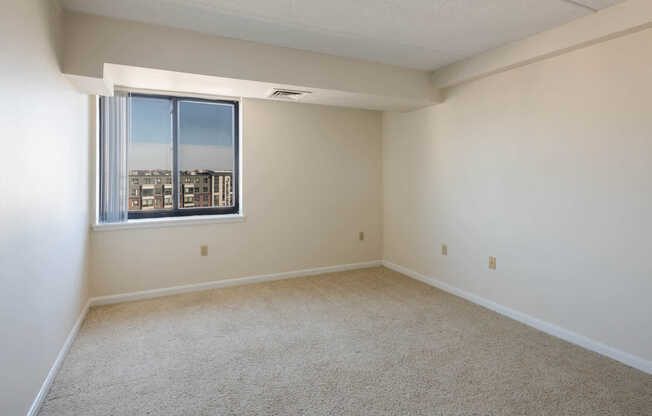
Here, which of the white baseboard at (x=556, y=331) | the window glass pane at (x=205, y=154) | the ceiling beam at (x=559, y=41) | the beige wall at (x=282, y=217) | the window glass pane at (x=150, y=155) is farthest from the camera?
the window glass pane at (x=205, y=154)

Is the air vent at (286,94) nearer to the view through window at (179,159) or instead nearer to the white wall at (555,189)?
the view through window at (179,159)

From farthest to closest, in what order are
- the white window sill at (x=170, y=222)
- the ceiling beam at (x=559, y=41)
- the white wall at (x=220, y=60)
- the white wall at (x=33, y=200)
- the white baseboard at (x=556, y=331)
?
the white window sill at (x=170, y=222) → the white wall at (x=220, y=60) → the white baseboard at (x=556, y=331) → the ceiling beam at (x=559, y=41) → the white wall at (x=33, y=200)

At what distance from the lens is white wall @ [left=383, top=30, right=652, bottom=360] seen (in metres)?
2.24

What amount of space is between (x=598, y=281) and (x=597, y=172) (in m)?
0.78

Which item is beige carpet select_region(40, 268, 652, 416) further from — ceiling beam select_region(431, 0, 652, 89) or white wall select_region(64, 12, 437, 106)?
ceiling beam select_region(431, 0, 652, 89)

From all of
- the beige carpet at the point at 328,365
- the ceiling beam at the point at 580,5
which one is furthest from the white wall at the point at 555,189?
the beige carpet at the point at 328,365

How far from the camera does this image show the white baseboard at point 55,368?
68.9 inches

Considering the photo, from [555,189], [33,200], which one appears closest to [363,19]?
[555,189]

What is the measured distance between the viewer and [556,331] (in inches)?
105

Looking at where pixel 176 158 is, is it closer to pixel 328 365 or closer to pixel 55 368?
pixel 55 368

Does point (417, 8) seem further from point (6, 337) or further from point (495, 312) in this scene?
point (6, 337)

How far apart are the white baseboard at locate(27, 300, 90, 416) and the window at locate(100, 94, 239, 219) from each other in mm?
1242

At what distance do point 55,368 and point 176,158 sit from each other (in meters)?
2.27

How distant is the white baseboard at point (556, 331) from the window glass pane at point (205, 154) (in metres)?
2.72
